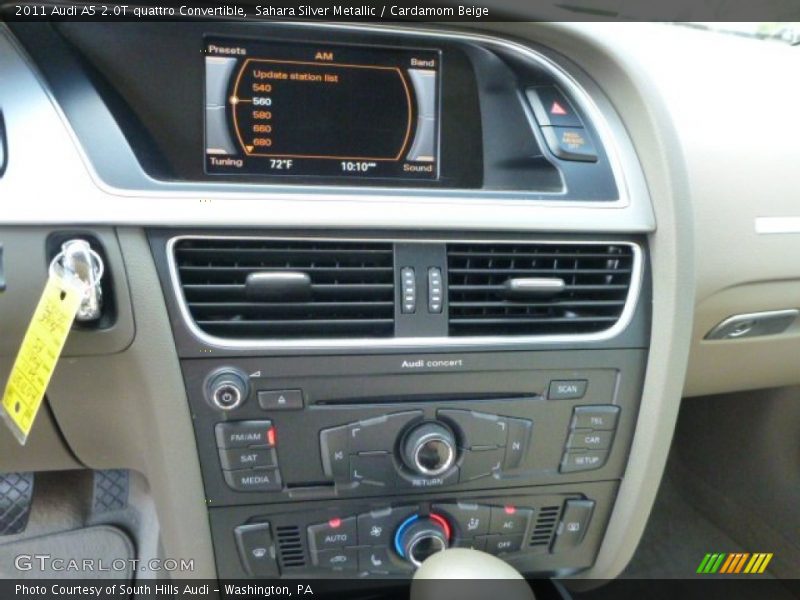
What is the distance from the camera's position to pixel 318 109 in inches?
42.3

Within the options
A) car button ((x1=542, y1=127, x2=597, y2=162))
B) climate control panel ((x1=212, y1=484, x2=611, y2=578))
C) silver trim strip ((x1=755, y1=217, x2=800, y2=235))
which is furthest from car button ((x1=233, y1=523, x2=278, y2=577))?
silver trim strip ((x1=755, y1=217, x2=800, y2=235))

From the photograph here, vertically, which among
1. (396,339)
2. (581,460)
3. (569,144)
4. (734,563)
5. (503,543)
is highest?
(569,144)

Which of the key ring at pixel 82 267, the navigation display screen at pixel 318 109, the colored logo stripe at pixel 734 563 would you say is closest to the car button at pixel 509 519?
the navigation display screen at pixel 318 109

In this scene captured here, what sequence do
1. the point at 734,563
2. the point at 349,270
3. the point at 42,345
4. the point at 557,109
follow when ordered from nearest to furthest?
the point at 42,345 → the point at 349,270 → the point at 557,109 → the point at 734,563

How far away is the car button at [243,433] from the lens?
1.09 meters

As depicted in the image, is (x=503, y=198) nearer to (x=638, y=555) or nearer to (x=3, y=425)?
(x=3, y=425)

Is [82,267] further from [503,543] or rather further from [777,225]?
[777,225]

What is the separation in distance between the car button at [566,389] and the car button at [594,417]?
3cm

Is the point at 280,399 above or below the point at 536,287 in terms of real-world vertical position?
below

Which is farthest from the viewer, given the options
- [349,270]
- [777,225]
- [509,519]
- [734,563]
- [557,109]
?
[734,563]

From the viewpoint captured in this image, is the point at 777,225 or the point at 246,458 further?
the point at 777,225

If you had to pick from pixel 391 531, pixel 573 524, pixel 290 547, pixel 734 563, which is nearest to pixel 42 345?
pixel 290 547

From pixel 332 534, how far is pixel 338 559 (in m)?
0.06

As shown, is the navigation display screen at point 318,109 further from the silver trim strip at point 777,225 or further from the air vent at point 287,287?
the silver trim strip at point 777,225
